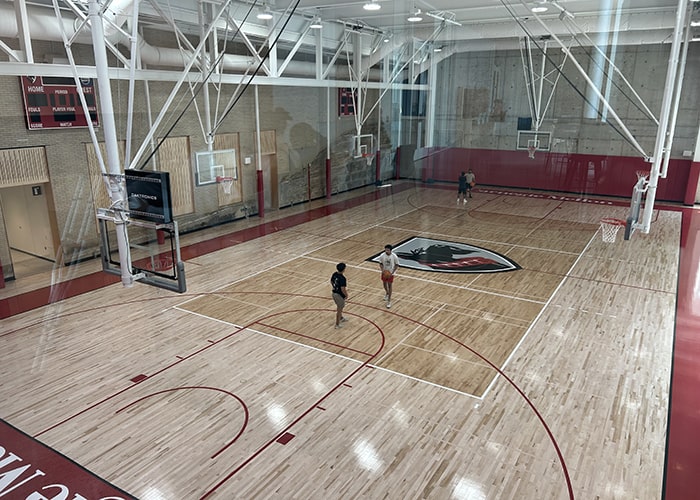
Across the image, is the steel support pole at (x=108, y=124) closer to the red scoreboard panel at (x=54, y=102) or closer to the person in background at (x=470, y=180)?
the red scoreboard panel at (x=54, y=102)

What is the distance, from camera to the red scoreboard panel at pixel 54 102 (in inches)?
451

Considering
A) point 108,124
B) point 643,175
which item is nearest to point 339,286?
point 108,124

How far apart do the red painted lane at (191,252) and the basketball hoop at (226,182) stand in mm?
1473

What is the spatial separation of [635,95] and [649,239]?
495cm

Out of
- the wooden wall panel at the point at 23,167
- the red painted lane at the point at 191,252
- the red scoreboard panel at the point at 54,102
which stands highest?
the red scoreboard panel at the point at 54,102

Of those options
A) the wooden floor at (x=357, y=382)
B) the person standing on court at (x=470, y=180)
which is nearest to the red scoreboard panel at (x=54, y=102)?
the wooden floor at (x=357, y=382)

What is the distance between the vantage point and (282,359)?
28.4ft

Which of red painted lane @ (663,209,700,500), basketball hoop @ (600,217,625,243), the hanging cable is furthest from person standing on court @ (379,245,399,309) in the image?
the hanging cable

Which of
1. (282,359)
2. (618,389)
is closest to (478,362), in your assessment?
(618,389)

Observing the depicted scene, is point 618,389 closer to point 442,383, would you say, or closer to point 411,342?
point 442,383

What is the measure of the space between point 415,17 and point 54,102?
401 inches

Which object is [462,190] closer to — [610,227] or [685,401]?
[610,227]

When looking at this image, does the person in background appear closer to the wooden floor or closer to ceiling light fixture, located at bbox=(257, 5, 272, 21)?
the wooden floor

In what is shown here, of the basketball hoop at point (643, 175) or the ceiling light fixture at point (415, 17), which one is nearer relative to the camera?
the basketball hoop at point (643, 175)
